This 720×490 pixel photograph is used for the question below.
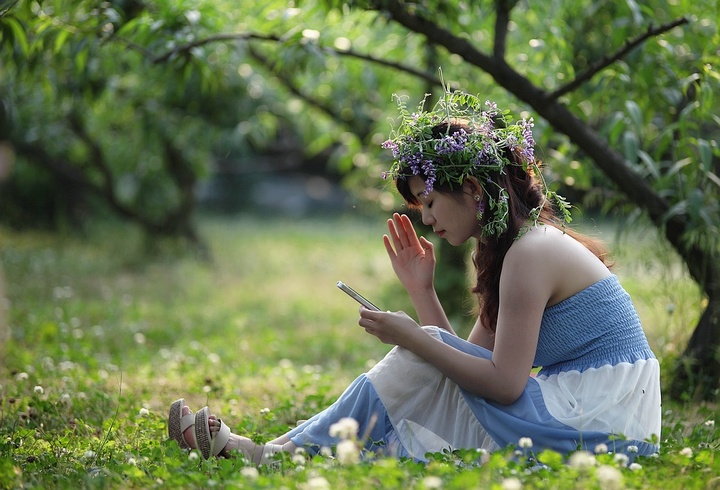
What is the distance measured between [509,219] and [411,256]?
475mm

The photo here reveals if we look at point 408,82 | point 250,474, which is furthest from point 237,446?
point 408,82

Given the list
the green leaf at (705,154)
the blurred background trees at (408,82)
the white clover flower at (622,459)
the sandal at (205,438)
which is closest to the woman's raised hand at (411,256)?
the blurred background trees at (408,82)

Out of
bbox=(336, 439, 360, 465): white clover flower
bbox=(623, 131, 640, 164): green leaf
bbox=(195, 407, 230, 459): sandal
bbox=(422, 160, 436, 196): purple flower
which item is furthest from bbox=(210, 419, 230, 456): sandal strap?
bbox=(623, 131, 640, 164): green leaf

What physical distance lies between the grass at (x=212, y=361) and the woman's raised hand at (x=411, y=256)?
70 cm

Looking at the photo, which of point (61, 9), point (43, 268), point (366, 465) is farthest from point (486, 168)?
point (43, 268)

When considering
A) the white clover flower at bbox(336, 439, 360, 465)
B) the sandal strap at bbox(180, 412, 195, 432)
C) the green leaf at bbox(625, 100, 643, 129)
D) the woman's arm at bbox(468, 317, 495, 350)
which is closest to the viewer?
the white clover flower at bbox(336, 439, 360, 465)

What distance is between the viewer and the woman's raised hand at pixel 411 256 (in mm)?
2938

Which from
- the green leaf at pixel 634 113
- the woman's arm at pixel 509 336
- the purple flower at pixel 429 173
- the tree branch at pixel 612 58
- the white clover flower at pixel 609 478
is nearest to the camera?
the white clover flower at pixel 609 478

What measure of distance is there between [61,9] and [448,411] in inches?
109

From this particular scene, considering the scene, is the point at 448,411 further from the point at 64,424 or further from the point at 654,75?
the point at 654,75

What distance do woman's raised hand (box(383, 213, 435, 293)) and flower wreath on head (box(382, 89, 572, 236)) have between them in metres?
0.27

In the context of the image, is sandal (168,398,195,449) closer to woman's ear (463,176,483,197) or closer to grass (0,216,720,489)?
grass (0,216,720,489)

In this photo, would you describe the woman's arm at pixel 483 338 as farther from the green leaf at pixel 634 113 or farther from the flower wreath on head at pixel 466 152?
the green leaf at pixel 634 113

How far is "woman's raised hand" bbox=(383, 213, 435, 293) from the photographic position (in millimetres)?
2938
